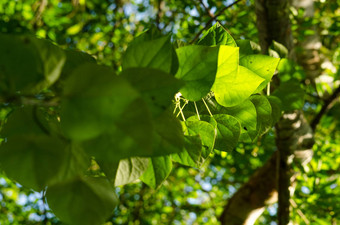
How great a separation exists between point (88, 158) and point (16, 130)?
0.09 m

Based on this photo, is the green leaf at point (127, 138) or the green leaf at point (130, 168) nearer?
the green leaf at point (127, 138)

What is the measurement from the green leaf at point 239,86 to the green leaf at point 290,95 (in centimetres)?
38

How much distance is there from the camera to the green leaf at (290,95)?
0.87 m

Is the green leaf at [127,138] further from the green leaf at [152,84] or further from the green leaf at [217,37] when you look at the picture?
the green leaf at [217,37]

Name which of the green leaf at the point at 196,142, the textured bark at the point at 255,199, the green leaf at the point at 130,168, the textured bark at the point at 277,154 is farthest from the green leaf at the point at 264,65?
the textured bark at the point at 255,199

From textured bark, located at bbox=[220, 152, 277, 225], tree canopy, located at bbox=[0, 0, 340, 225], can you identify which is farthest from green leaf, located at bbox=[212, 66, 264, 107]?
textured bark, located at bbox=[220, 152, 277, 225]

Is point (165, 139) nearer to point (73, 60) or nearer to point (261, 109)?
point (73, 60)

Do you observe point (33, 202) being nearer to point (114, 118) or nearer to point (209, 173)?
point (209, 173)

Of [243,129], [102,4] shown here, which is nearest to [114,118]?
[243,129]

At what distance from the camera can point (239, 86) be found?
0.50 m

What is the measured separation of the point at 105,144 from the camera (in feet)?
0.97

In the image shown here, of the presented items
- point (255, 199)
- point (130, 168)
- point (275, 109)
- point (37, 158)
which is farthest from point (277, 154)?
point (37, 158)

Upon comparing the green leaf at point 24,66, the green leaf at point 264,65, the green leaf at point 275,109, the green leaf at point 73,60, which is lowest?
the green leaf at point 275,109

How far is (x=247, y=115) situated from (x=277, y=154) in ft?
4.26
